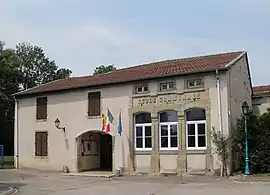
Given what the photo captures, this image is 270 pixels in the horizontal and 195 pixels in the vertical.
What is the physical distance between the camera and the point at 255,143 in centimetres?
2477

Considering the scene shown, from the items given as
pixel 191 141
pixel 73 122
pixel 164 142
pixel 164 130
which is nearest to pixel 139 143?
pixel 164 142

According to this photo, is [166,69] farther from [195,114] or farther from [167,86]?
[195,114]

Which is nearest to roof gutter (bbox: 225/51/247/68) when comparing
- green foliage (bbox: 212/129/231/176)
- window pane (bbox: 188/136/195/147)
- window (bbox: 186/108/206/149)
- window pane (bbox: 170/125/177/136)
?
window (bbox: 186/108/206/149)

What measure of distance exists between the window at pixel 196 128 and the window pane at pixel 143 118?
8.40 ft

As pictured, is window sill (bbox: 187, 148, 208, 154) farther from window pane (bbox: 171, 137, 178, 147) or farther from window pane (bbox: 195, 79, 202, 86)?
window pane (bbox: 195, 79, 202, 86)

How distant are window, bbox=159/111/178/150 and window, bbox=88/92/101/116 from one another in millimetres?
4526

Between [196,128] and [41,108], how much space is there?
12112 mm

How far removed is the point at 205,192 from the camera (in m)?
17.2

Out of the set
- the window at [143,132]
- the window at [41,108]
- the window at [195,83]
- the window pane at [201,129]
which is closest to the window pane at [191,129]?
the window pane at [201,129]

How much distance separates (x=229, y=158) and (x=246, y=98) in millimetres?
5686

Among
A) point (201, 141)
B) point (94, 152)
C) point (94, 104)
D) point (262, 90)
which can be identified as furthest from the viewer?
point (262, 90)

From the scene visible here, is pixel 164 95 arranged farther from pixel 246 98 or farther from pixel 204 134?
pixel 246 98

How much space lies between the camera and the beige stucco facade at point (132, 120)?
2461cm

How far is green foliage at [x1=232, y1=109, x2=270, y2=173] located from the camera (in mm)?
24047
